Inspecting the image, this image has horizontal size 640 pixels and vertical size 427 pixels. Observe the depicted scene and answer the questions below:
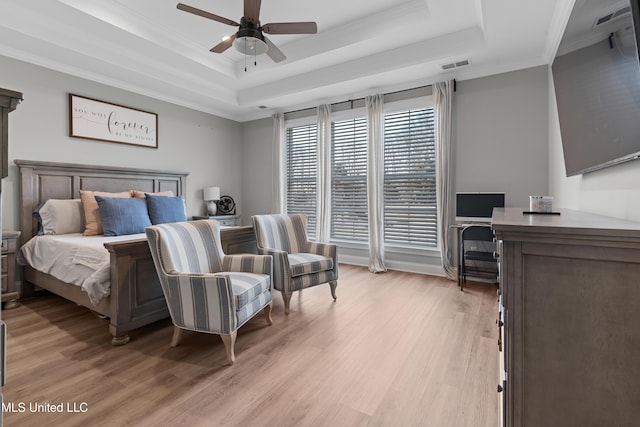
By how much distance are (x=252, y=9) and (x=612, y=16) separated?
2236mm

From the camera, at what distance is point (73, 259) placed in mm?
2600

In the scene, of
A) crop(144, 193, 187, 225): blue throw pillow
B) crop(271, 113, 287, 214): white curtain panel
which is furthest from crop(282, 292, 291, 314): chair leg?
crop(271, 113, 287, 214): white curtain panel

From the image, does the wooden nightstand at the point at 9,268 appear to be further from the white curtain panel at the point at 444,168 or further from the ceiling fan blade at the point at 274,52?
the white curtain panel at the point at 444,168

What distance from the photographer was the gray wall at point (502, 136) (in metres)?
3.54

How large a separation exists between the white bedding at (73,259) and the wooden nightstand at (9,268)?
0.36ft

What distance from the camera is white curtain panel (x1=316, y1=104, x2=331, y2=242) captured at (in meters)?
5.01

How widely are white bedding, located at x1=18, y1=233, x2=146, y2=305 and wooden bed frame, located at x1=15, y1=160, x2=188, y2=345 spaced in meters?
0.09

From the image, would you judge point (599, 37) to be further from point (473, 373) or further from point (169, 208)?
point (169, 208)

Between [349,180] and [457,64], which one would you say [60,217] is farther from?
[457,64]

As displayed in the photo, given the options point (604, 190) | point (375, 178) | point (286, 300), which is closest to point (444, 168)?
point (375, 178)

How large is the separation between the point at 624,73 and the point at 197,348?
2718 mm

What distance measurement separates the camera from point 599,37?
4.08 feet

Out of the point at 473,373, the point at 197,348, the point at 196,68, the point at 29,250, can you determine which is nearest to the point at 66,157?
the point at 29,250

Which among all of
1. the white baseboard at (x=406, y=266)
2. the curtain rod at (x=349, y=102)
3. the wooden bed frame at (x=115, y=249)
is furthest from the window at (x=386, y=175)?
the wooden bed frame at (x=115, y=249)
